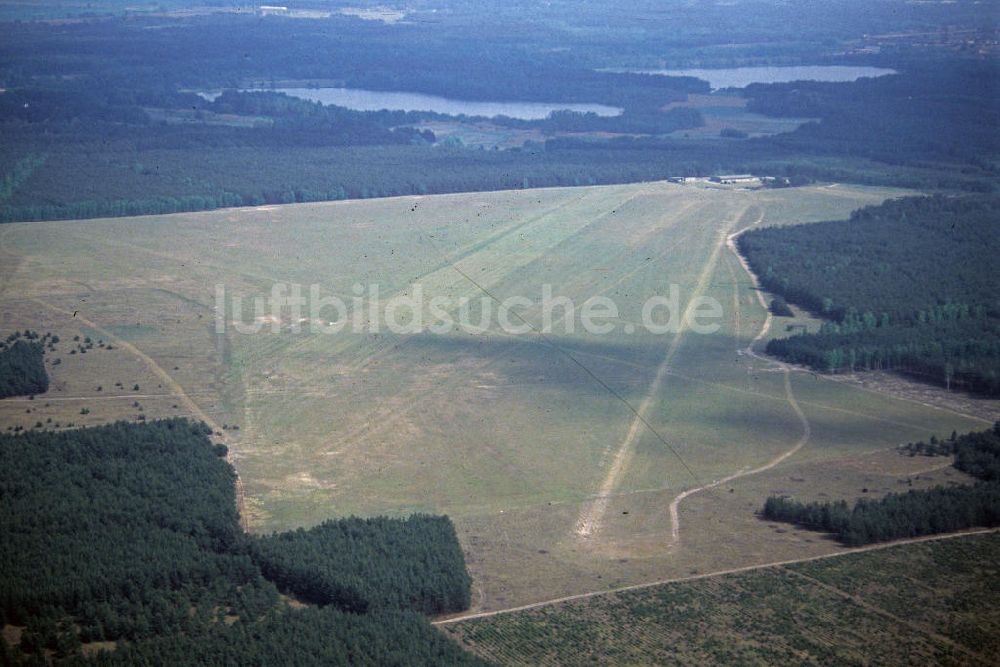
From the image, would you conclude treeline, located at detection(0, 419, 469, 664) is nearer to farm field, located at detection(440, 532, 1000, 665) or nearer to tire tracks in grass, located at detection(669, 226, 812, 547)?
farm field, located at detection(440, 532, 1000, 665)

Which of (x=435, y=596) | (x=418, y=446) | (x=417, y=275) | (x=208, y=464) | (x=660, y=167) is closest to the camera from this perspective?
(x=435, y=596)

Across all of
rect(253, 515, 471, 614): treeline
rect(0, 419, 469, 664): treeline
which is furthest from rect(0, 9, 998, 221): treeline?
rect(253, 515, 471, 614): treeline

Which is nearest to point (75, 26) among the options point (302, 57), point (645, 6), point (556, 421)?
point (302, 57)

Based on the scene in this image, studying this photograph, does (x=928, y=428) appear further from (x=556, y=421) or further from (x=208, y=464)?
(x=208, y=464)

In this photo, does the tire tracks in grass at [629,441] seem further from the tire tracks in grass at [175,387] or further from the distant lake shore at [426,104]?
the distant lake shore at [426,104]

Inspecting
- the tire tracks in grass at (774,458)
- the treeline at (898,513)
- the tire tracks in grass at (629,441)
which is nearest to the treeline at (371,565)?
the tire tracks in grass at (629,441)

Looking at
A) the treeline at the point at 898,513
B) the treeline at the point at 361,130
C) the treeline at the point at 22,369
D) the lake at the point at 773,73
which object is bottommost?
the treeline at the point at 898,513
